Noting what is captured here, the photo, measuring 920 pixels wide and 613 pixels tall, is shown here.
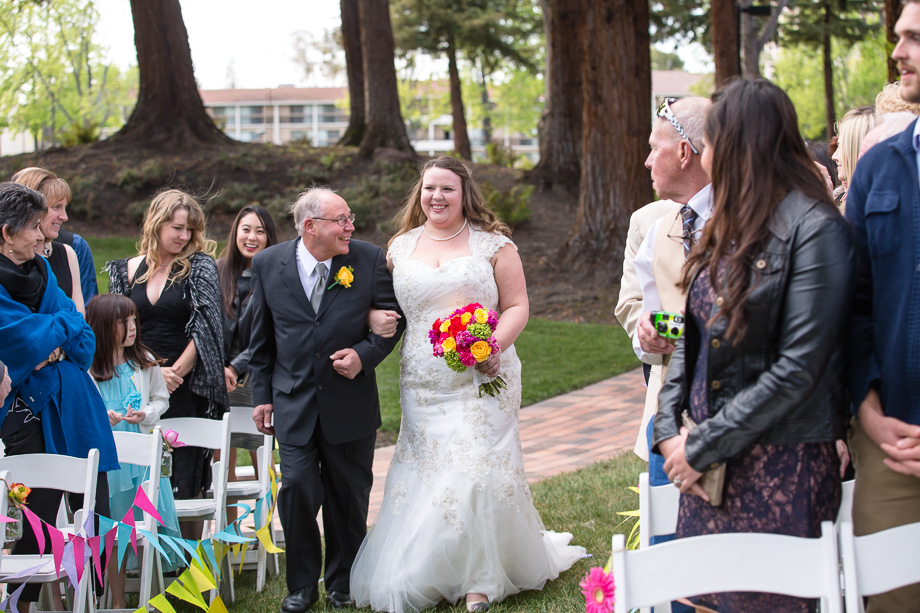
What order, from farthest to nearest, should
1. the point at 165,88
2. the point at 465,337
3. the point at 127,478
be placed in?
the point at 165,88 → the point at 127,478 → the point at 465,337

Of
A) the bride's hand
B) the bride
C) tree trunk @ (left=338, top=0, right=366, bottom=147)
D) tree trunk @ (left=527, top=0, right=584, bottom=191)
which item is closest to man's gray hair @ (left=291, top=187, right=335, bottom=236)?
the bride

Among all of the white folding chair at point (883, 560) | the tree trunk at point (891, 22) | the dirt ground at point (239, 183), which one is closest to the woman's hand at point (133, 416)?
the white folding chair at point (883, 560)

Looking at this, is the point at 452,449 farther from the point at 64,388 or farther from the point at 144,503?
the point at 64,388

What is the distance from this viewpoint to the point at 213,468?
540 cm

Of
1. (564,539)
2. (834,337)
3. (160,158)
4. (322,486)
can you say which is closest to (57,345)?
(322,486)

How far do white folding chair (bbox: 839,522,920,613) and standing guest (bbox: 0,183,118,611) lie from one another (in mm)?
3657

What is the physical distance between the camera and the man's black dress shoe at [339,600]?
16.3ft

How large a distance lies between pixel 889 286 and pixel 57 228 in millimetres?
4516

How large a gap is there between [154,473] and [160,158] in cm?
1544

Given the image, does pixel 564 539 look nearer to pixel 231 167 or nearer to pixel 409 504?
pixel 409 504

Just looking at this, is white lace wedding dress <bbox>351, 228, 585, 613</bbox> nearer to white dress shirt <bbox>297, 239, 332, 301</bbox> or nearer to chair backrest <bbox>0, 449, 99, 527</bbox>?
white dress shirt <bbox>297, 239, 332, 301</bbox>

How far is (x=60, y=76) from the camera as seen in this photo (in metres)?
38.5

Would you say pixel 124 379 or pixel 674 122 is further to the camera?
pixel 124 379

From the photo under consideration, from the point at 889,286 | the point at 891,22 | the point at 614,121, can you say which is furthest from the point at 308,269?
the point at 614,121
